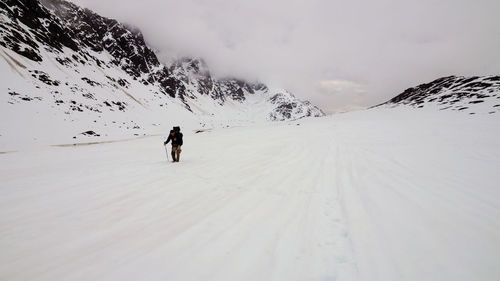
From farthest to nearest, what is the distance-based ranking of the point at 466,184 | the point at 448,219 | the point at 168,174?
the point at 168,174, the point at 466,184, the point at 448,219

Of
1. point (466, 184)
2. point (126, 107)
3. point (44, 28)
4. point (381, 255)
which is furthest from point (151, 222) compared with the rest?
point (44, 28)

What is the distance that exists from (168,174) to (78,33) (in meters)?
141

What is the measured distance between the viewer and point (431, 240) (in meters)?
2.76

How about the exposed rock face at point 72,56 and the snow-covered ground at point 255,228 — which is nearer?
the snow-covered ground at point 255,228

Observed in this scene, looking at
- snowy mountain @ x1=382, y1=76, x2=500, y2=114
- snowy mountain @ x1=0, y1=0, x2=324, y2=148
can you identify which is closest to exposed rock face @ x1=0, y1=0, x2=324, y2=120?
snowy mountain @ x1=0, y1=0, x2=324, y2=148

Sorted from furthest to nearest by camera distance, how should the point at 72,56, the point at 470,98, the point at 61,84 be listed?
the point at 72,56
the point at 61,84
the point at 470,98

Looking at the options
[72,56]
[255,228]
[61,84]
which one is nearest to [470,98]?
[255,228]

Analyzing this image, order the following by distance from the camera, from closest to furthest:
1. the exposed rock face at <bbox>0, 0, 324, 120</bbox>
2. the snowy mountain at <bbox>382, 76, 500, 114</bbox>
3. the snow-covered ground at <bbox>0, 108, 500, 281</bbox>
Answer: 1. the snow-covered ground at <bbox>0, 108, 500, 281</bbox>
2. the snowy mountain at <bbox>382, 76, 500, 114</bbox>
3. the exposed rock face at <bbox>0, 0, 324, 120</bbox>

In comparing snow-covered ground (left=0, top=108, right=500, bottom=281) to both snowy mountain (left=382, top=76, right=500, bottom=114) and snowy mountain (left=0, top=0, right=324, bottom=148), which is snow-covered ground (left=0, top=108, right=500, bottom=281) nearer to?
snowy mountain (left=0, top=0, right=324, bottom=148)

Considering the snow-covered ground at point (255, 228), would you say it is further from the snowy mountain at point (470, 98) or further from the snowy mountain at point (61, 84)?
the snowy mountain at point (470, 98)

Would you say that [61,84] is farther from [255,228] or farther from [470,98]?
[470,98]

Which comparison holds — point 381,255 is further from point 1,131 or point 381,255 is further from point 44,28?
point 44,28

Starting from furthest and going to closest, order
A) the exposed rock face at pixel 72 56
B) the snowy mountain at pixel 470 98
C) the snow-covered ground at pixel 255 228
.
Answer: the exposed rock face at pixel 72 56 < the snowy mountain at pixel 470 98 < the snow-covered ground at pixel 255 228

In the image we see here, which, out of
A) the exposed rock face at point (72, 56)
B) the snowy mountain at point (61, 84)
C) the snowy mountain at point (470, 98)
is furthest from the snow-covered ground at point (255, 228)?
the exposed rock face at point (72, 56)
